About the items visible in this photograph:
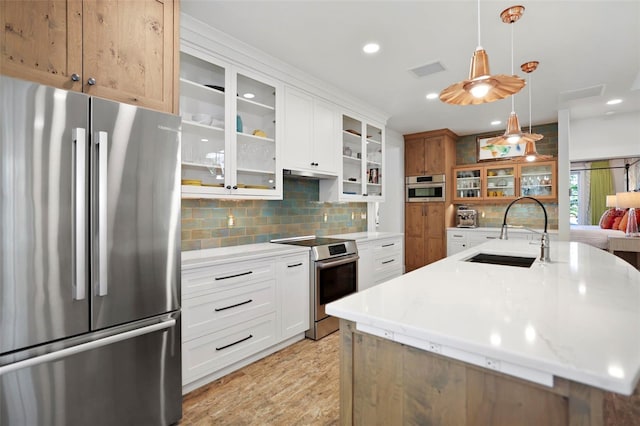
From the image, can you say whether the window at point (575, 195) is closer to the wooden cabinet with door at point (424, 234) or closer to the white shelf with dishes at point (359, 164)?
the wooden cabinet with door at point (424, 234)

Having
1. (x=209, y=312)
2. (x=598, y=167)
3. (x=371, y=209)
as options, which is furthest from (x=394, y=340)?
(x=598, y=167)

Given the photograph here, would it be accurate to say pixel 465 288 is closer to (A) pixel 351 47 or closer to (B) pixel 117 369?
(B) pixel 117 369

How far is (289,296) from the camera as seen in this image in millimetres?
2814

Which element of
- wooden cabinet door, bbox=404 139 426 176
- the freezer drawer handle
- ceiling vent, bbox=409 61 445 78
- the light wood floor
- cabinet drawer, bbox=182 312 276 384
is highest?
ceiling vent, bbox=409 61 445 78

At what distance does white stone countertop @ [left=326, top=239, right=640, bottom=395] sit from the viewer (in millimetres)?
766

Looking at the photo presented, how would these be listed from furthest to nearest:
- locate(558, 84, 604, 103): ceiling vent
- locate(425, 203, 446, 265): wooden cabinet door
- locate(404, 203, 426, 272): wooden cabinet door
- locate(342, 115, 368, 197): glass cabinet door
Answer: locate(404, 203, 426, 272): wooden cabinet door
locate(425, 203, 446, 265): wooden cabinet door
locate(342, 115, 368, 197): glass cabinet door
locate(558, 84, 604, 103): ceiling vent

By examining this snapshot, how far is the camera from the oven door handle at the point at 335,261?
302 centimetres

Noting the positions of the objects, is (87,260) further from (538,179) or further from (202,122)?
(538,179)

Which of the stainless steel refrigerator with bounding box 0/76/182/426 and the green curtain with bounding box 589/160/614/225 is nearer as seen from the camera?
the stainless steel refrigerator with bounding box 0/76/182/426

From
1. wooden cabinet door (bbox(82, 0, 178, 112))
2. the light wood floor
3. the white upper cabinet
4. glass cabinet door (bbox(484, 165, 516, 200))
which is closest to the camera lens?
wooden cabinet door (bbox(82, 0, 178, 112))

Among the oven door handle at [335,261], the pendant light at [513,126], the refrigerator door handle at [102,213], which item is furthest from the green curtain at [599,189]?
the refrigerator door handle at [102,213]

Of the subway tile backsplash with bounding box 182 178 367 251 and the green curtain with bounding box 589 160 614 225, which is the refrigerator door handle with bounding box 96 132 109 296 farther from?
the green curtain with bounding box 589 160 614 225

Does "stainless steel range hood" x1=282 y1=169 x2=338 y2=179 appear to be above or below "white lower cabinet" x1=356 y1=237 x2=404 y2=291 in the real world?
above

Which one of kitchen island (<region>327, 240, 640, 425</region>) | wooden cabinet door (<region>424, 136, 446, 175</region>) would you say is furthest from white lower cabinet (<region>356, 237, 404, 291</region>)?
kitchen island (<region>327, 240, 640, 425</region>)
